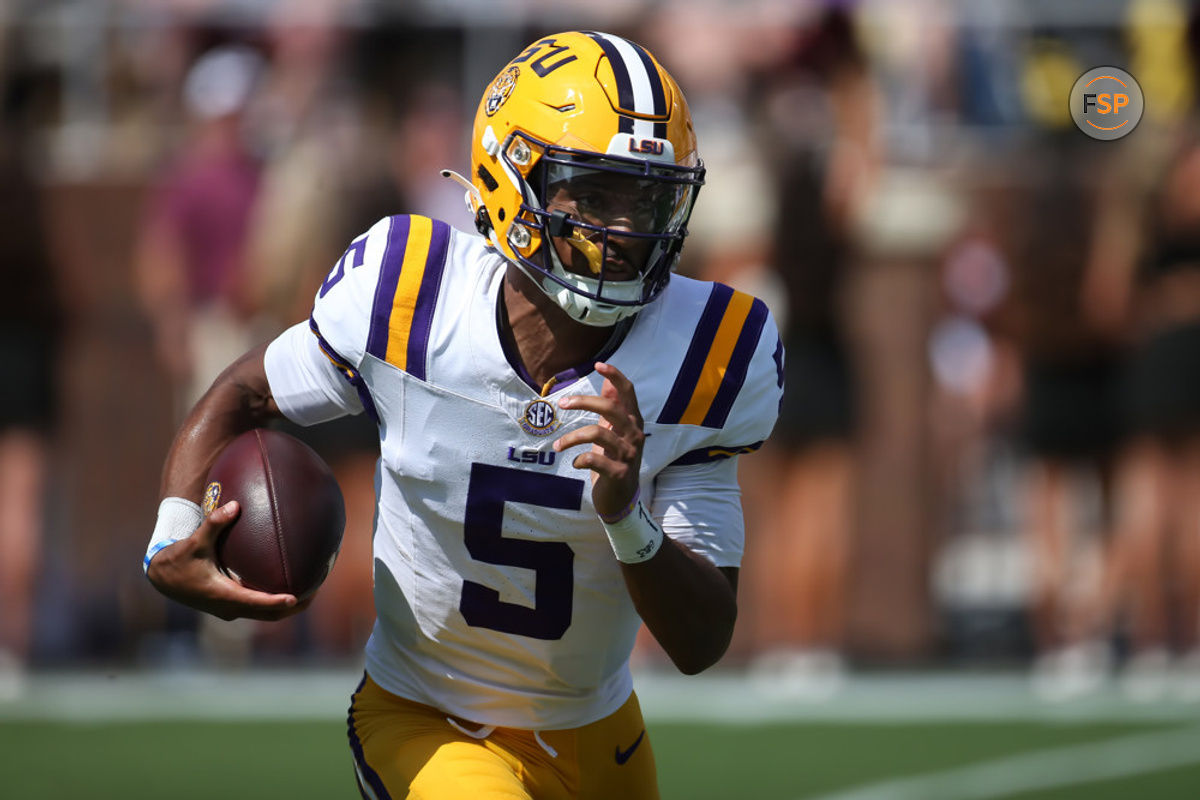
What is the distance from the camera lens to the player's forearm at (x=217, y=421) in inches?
121

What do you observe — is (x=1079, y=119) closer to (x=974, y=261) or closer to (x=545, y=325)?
(x=974, y=261)

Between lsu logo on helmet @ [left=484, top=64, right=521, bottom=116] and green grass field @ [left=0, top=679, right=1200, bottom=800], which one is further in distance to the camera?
green grass field @ [left=0, top=679, right=1200, bottom=800]

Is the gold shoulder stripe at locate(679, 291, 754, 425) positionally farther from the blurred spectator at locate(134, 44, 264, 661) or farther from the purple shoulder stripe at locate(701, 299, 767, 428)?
the blurred spectator at locate(134, 44, 264, 661)

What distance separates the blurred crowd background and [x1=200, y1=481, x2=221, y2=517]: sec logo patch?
12.5 feet

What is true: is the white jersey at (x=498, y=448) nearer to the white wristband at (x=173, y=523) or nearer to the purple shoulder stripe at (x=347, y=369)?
the purple shoulder stripe at (x=347, y=369)

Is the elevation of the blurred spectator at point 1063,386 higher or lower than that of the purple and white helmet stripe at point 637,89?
lower

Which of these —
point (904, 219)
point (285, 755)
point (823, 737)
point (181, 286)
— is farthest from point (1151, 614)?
point (181, 286)

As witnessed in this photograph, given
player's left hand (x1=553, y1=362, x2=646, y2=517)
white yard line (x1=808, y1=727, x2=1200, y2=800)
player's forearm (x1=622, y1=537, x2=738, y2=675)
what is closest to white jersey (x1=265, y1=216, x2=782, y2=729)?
player's forearm (x1=622, y1=537, x2=738, y2=675)

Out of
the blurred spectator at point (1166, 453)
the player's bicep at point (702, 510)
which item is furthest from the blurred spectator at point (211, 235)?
the player's bicep at point (702, 510)

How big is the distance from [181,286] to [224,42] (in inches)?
82.0

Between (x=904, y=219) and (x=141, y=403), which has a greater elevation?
(x=904, y=219)

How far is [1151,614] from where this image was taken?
22.5 feet

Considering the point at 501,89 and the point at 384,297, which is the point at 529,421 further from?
the point at 501,89

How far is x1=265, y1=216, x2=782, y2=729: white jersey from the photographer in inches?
115
